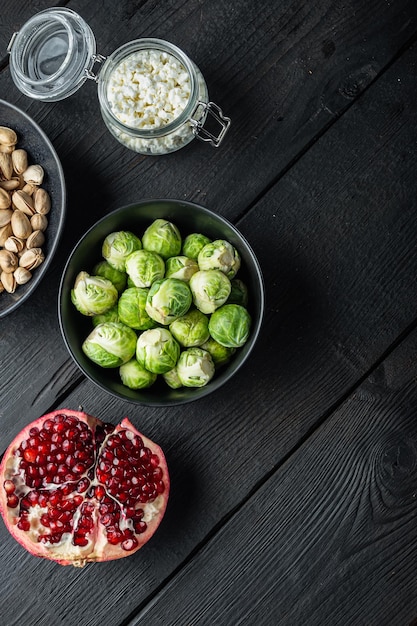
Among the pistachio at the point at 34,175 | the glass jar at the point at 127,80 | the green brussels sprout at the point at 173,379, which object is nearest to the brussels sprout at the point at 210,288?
the green brussels sprout at the point at 173,379

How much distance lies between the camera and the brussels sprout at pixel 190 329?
1.40 metres

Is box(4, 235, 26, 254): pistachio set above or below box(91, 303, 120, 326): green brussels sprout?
below

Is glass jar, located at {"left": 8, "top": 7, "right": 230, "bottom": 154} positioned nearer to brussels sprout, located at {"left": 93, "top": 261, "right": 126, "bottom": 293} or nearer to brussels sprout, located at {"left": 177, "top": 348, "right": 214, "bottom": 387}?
brussels sprout, located at {"left": 93, "top": 261, "right": 126, "bottom": 293}

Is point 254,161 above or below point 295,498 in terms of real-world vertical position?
above

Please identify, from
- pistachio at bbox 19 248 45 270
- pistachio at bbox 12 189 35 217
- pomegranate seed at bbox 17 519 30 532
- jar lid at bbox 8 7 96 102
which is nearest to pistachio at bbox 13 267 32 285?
pistachio at bbox 19 248 45 270

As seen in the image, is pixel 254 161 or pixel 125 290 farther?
pixel 254 161

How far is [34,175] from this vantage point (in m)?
1.50

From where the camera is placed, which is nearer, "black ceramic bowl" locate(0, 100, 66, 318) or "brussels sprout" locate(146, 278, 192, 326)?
"brussels sprout" locate(146, 278, 192, 326)

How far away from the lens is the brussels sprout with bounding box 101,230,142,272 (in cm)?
144

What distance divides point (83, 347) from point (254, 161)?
0.55 meters

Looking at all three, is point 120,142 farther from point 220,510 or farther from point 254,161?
point 220,510

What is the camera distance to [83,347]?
1.43m

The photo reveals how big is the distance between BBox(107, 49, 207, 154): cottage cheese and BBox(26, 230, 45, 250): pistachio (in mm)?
263

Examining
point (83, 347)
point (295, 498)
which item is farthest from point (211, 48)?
point (295, 498)
